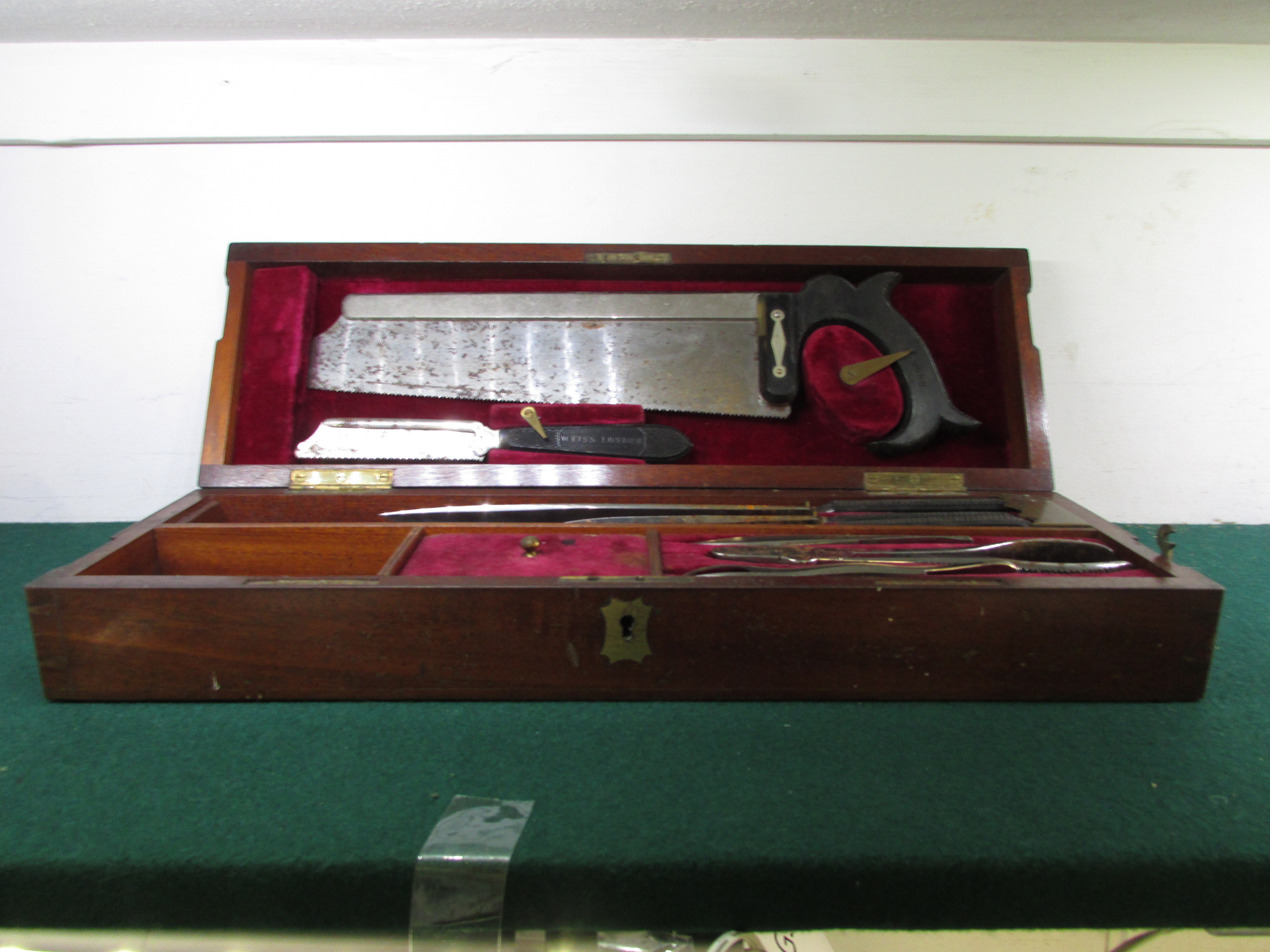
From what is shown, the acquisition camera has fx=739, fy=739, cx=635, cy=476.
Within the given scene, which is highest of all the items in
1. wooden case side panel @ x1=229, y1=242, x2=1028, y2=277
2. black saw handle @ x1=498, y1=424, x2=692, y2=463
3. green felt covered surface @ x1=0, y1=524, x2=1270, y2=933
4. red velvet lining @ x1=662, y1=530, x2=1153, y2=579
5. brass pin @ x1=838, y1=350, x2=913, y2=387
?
wooden case side panel @ x1=229, y1=242, x2=1028, y2=277

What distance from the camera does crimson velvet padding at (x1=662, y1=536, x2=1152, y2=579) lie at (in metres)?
1.01

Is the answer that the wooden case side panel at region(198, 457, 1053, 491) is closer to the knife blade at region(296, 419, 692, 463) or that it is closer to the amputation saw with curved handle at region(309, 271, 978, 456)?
the knife blade at region(296, 419, 692, 463)

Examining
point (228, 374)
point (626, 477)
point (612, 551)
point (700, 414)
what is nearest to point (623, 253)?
point (700, 414)

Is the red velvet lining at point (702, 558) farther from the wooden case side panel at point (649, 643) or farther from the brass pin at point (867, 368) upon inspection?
the brass pin at point (867, 368)

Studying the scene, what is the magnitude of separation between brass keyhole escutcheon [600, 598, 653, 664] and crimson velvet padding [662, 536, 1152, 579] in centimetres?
14

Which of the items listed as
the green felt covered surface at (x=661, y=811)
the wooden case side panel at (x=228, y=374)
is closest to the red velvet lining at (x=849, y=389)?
the green felt covered surface at (x=661, y=811)

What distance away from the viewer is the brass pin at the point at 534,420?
139 cm

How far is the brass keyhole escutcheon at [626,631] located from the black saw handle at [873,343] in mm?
684

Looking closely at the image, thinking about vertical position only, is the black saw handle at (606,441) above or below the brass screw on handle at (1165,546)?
above

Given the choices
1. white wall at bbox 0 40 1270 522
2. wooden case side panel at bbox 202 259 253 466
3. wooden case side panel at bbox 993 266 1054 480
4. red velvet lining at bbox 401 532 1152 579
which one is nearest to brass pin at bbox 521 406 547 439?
red velvet lining at bbox 401 532 1152 579

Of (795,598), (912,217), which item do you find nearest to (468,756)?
(795,598)

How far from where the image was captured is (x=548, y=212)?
158 cm

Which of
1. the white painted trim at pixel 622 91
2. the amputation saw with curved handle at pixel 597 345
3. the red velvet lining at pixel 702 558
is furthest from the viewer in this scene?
the white painted trim at pixel 622 91

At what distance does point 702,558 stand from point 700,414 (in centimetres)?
43
